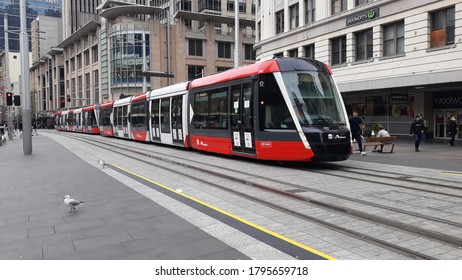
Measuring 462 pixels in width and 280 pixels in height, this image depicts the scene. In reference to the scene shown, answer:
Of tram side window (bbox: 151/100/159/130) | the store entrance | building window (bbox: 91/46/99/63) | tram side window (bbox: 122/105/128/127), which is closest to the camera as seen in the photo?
tram side window (bbox: 151/100/159/130)

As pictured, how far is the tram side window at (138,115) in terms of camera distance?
83.7 ft

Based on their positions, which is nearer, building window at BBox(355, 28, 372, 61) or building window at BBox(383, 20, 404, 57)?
building window at BBox(383, 20, 404, 57)

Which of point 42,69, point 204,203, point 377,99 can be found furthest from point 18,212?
point 42,69

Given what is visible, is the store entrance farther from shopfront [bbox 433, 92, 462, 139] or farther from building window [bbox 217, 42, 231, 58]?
building window [bbox 217, 42, 231, 58]

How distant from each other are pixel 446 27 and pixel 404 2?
3171mm

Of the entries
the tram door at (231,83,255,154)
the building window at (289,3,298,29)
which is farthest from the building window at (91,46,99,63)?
the tram door at (231,83,255,154)

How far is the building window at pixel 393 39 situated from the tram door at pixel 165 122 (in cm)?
1479

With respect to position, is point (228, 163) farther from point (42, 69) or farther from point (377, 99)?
point (42, 69)

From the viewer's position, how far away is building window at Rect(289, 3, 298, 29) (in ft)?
113

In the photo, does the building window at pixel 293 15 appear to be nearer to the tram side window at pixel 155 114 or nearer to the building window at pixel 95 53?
the tram side window at pixel 155 114

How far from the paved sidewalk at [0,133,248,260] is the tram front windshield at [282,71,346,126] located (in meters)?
5.40

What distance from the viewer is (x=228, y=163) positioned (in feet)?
46.8

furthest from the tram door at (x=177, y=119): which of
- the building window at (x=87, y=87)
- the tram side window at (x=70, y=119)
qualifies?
the building window at (x=87, y=87)

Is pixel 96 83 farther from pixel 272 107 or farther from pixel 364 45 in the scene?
pixel 272 107
